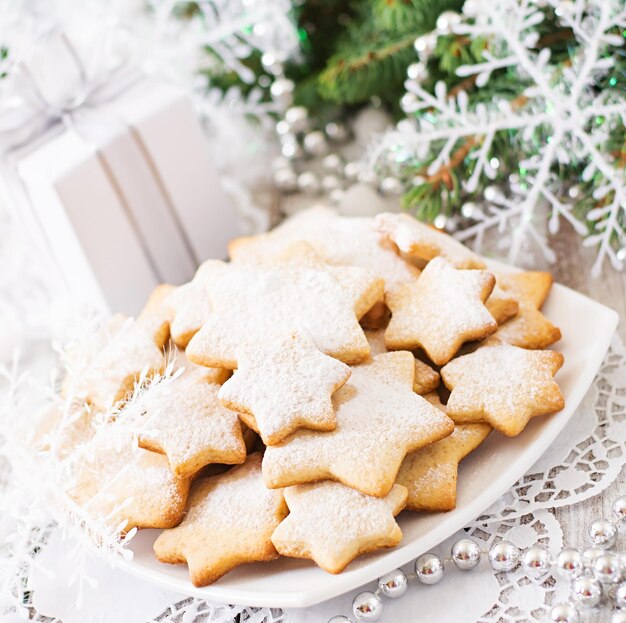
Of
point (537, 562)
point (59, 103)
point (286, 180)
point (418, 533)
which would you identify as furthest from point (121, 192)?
point (537, 562)

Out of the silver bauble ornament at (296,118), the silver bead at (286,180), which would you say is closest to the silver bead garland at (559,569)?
the silver bead at (286,180)

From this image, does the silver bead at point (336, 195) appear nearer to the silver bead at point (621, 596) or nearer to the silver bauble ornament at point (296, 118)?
the silver bauble ornament at point (296, 118)

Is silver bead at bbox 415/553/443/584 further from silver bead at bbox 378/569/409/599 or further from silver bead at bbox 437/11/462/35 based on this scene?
silver bead at bbox 437/11/462/35

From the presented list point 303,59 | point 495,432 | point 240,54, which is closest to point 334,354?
point 495,432

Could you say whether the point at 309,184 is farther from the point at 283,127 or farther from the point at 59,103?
the point at 59,103

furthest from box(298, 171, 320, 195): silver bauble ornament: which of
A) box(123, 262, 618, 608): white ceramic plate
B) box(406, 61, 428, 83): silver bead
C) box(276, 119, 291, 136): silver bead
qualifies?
box(123, 262, 618, 608): white ceramic plate

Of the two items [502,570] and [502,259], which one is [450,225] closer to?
[502,259]
